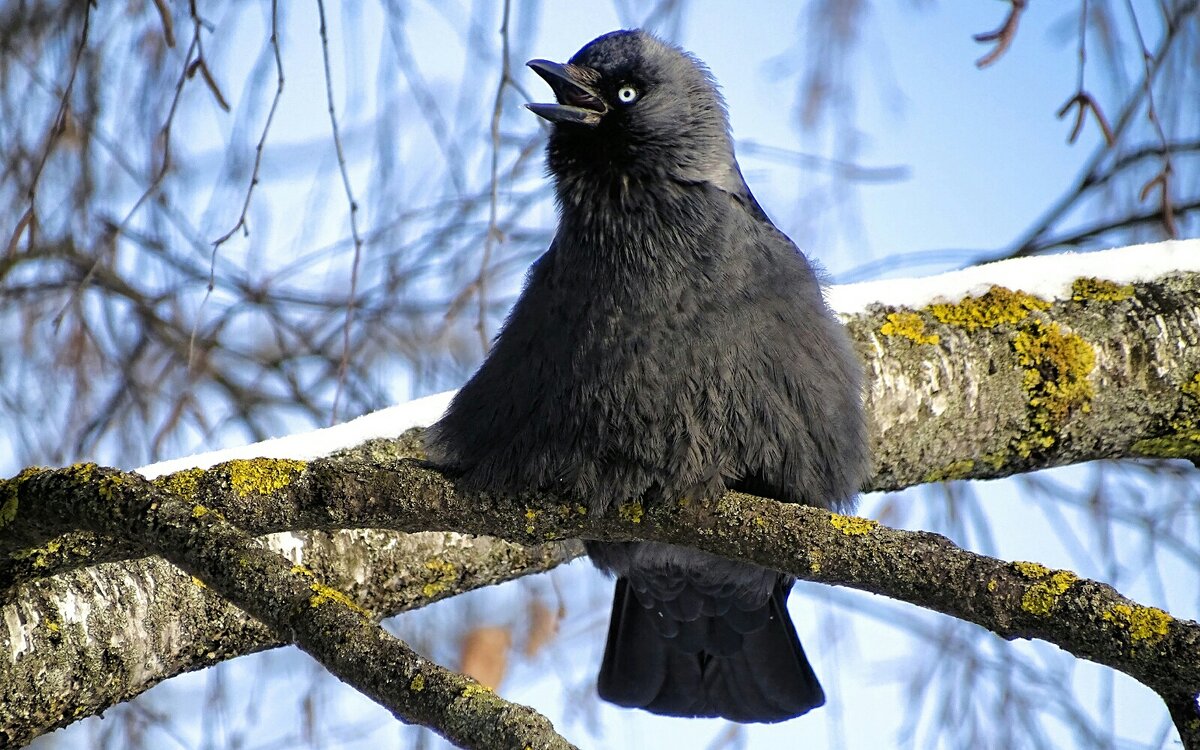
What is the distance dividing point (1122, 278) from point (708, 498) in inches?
67.0

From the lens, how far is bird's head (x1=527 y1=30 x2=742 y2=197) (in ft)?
9.05

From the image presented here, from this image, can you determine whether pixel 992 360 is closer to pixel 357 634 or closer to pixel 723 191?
pixel 723 191

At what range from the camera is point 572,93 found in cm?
282

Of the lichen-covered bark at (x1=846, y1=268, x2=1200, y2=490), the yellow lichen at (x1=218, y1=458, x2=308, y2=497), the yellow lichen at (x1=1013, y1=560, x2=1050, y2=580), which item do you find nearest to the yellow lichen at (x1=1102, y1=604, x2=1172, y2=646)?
the yellow lichen at (x1=1013, y1=560, x2=1050, y2=580)

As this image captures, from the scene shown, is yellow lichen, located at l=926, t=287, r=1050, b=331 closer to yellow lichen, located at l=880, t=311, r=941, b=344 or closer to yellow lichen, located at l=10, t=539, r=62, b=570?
yellow lichen, located at l=880, t=311, r=941, b=344

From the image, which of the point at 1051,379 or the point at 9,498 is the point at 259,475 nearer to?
the point at 9,498

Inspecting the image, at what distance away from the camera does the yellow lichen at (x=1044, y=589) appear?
5.63ft

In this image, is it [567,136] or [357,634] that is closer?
[357,634]

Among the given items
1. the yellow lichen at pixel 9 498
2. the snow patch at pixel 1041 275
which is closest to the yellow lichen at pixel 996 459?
the snow patch at pixel 1041 275

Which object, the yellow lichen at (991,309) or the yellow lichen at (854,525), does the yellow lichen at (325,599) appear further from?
the yellow lichen at (991,309)

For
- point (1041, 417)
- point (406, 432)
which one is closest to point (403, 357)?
point (406, 432)

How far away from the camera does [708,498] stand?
233 centimetres

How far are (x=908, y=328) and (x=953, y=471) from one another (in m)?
0.43

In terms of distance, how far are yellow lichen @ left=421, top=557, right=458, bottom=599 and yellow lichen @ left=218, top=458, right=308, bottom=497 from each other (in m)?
0.88
